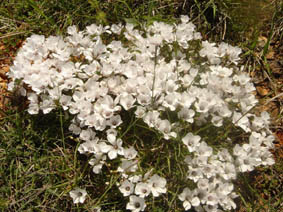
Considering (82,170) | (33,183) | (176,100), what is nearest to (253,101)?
(176,100)

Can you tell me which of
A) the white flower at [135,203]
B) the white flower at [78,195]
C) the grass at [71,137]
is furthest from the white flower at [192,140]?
the white flower at [78,195]

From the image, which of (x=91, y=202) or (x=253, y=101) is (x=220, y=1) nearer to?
(x=253, y=101)

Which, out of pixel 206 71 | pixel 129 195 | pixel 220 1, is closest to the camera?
pixel 129 195

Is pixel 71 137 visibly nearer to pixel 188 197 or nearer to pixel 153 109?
pixel 153 109

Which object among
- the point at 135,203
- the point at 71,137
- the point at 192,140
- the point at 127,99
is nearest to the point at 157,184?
the point at 135,203

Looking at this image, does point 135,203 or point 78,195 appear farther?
point 78,195

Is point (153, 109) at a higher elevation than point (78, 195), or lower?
higher

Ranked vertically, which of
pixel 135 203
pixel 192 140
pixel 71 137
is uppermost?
pixel 192 140

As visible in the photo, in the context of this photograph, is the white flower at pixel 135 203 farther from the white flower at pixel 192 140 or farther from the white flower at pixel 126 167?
the white flower at pixel 192 140
